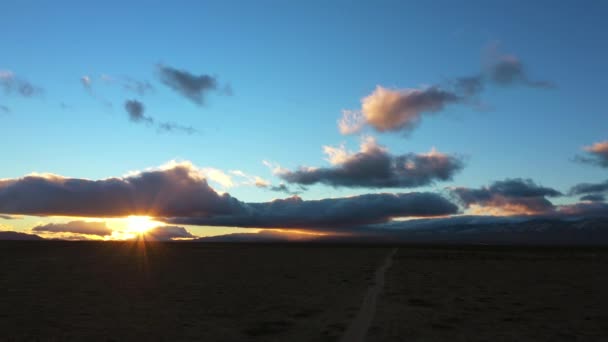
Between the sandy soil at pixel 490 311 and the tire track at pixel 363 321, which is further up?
the tire track at pixel 363 321

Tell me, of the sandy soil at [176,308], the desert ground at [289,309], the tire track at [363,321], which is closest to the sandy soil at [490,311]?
the desert ground at [289,309]

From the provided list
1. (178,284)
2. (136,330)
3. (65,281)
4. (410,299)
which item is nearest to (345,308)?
(410,299)

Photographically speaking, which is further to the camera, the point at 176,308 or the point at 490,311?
the point at 176,308

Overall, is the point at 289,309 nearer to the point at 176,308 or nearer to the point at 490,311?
the point at 176,308

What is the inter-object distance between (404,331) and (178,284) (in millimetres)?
18674

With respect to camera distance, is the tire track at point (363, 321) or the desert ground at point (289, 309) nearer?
the tire track at point (363, 321)

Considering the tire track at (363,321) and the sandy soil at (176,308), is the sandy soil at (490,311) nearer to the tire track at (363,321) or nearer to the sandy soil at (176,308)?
the tire track at (363,321)

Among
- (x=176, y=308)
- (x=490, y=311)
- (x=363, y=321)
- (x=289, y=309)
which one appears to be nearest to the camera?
(x=363, y=321)

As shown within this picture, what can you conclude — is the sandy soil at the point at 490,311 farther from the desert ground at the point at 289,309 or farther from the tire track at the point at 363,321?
the tire track at the point at 363,321

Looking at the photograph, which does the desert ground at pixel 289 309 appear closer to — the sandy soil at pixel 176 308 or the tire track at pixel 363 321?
the sandy soil at pixel 176 308

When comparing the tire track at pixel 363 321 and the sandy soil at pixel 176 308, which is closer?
the tire track at pixel 363 321

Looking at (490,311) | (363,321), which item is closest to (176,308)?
(363,321)

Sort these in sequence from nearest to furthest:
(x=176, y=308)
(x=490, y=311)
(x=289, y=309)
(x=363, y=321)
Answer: (x=363, y=321) < (x=490, y=311) < (x=289, y=309) < (x=176, y=308)

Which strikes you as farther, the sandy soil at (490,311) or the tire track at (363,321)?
the sandy soil at (490,311)
